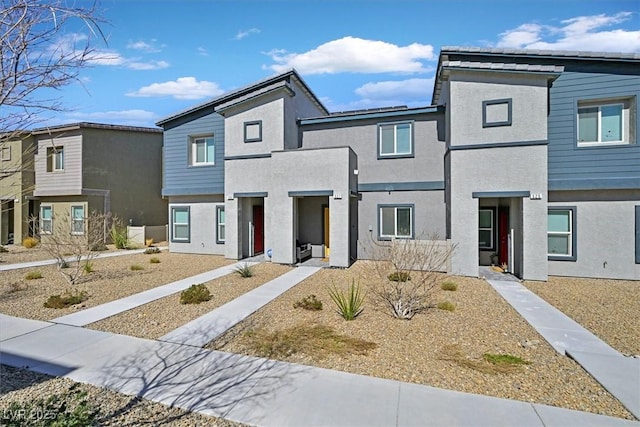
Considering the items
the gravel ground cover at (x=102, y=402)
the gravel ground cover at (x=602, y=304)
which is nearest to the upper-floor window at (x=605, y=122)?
the gravel ground cover at (x=602, y=304)

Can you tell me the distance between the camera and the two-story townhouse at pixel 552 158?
1115 centimetres

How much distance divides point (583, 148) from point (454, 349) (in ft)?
32.9

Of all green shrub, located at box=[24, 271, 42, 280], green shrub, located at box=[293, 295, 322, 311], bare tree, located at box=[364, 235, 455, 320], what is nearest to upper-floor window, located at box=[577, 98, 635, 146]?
bare tree, located at box=[364, 235, 455, 320]

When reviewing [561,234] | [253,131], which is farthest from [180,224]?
[561,234]

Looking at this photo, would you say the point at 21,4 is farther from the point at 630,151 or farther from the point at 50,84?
the point at 630,151

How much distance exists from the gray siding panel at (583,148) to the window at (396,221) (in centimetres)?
534

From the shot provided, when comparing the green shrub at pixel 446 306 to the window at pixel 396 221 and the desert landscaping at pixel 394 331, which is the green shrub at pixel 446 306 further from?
the window at pixel 396 221

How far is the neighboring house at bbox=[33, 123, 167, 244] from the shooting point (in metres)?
20.3

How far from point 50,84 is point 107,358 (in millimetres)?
4278

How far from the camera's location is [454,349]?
579 cm

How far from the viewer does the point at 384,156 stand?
49.5ft

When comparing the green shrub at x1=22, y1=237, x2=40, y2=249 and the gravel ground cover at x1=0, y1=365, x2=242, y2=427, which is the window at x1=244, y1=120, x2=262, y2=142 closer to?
the gravel ground cover at x1=0, y1=365, x2=242, y2=427

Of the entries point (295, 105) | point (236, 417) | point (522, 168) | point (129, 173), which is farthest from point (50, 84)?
point (129, 173)

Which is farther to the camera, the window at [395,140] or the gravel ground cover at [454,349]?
the window at [395,140]
